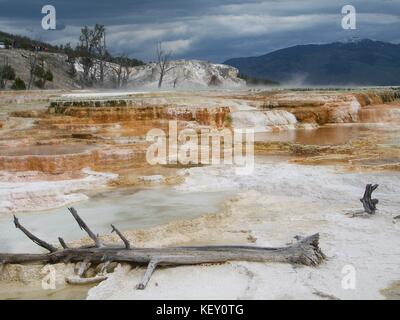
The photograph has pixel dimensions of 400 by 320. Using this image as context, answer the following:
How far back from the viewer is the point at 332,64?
14088cm

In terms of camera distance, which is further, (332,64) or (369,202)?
(332,64)

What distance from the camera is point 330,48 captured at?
160 m

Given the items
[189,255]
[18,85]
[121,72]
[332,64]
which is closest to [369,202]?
[189,255]

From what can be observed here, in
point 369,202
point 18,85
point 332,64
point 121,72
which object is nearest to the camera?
point 369,202

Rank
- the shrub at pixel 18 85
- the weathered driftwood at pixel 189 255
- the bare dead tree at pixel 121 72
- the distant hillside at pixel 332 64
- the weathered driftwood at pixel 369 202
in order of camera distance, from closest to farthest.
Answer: the weathered driftwood at pixel 189 255
the weathered driftwood at pixel 369 202
the shrub at pixel 18 85
the bare dead tree at pixel 121 72
the distant hillside at pixel 332 64

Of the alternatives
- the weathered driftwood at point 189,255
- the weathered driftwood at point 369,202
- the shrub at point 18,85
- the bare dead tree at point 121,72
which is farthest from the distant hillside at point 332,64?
the weathered driftwood at point 189,255

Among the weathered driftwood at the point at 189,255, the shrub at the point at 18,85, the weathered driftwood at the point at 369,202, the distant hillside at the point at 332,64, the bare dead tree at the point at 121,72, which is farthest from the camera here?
the distant hillside at the point at 332,64

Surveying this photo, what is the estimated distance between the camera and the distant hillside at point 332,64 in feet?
414

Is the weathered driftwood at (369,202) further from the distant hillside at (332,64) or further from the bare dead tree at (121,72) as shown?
the distant hillside at (332,64)

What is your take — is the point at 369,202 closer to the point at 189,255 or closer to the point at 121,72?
the point at 189,255

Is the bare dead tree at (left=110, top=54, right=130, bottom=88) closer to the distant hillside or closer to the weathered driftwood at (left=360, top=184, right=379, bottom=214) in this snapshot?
the weathered driftwood at (left=360, top=184, right=379, bottom=214)

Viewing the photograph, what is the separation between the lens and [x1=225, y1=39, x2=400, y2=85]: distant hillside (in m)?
126
